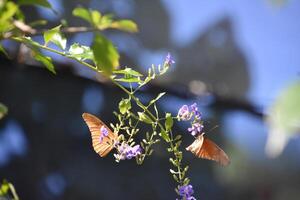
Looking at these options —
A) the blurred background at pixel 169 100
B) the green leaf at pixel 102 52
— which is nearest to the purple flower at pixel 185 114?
the green leaf at pixel 102 52

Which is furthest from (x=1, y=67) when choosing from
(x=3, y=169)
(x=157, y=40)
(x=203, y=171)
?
(x=203, y=171)

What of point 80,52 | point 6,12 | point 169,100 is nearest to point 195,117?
point 80,52

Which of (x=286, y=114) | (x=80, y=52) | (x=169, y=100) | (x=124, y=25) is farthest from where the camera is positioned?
(x=169, y=100)

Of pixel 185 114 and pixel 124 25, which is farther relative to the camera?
pixel 185 114

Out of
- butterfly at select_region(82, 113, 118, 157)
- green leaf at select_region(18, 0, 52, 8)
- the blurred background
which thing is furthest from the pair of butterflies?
the blurred background

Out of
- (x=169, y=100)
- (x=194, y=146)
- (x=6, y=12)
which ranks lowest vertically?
(x=6, y=12)

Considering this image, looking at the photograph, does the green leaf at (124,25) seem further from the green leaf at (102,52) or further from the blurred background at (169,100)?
the blurred background at (169,100)

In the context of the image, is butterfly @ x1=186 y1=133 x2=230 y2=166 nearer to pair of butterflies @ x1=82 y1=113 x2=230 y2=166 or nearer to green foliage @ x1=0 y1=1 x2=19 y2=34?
pair of butterflies @ x1=82 y1=113 x2=230 y2=166

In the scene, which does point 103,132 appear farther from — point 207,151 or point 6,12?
point 6,12
